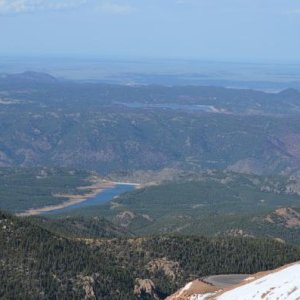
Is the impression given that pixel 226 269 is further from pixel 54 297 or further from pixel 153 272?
pixel 54 297

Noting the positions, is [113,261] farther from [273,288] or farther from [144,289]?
[273,288]

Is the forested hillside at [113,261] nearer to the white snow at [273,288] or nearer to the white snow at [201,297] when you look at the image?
the white snow at [201,297]

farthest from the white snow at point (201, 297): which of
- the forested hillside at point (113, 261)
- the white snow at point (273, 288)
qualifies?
the forested hillside at point (113, 261)

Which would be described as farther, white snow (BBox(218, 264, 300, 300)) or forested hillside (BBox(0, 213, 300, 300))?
forested hillside (BBox(0, 213, 300, 300))

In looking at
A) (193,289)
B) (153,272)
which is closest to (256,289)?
(193,289)

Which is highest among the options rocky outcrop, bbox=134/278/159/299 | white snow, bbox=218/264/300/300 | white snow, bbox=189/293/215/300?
white snow, bbox=218/264/300/300

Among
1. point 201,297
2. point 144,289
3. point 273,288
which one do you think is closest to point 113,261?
point 144,289

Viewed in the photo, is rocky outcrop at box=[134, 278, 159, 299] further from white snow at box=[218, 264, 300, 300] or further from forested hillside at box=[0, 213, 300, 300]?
white snow at box=[218, 264, 300, 300]

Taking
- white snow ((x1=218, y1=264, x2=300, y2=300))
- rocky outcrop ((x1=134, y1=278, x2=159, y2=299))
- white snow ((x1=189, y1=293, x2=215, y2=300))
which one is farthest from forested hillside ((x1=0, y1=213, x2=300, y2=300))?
white snow ((x1=218, y1=264, x2=300, y2=300))
